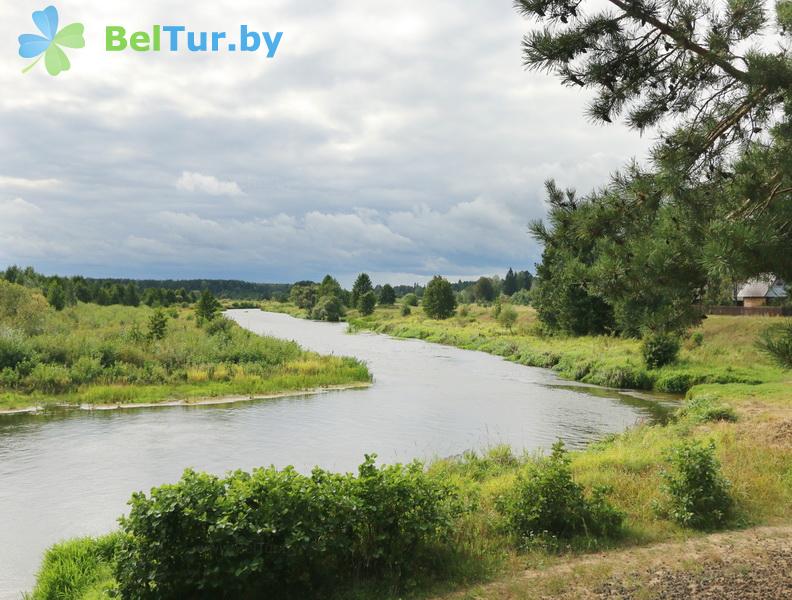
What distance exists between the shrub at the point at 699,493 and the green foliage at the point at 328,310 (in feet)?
319

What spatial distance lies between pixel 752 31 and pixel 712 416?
14328 mm

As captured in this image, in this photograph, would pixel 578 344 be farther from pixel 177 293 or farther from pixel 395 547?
pixel 177 293

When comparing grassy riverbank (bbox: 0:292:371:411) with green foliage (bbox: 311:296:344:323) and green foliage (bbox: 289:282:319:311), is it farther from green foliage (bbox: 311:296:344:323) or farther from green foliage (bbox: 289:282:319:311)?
green foliage (bbox: 289:282:319:311)

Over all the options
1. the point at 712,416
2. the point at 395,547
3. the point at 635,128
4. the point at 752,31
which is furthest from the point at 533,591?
the point at 712,416

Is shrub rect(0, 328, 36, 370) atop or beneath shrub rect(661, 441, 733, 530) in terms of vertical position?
atop

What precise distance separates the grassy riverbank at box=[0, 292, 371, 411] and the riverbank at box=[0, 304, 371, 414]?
0.11 ft

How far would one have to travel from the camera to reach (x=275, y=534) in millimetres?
6148

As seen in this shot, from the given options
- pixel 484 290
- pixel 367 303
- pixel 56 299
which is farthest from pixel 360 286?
pixel 56 299

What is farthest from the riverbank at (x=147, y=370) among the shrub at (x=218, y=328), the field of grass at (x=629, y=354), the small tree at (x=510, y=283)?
the small tree at (x=510, y=283)

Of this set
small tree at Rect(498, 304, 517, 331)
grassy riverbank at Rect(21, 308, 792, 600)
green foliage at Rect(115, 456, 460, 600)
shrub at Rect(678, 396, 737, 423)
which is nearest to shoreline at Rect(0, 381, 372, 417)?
grassy riverbank at Rect(21, 308, 792, 600)

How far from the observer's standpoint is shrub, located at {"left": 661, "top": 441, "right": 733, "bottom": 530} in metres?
8.41

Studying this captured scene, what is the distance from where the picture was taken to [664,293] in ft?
24.8

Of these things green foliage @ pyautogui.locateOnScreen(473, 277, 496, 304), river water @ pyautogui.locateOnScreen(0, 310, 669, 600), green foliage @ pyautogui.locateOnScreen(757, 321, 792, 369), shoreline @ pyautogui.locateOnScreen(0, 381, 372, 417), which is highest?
green foliage @ pyautogui.locateOnScreen(473, 277, 496, 304)

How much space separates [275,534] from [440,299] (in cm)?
7826
